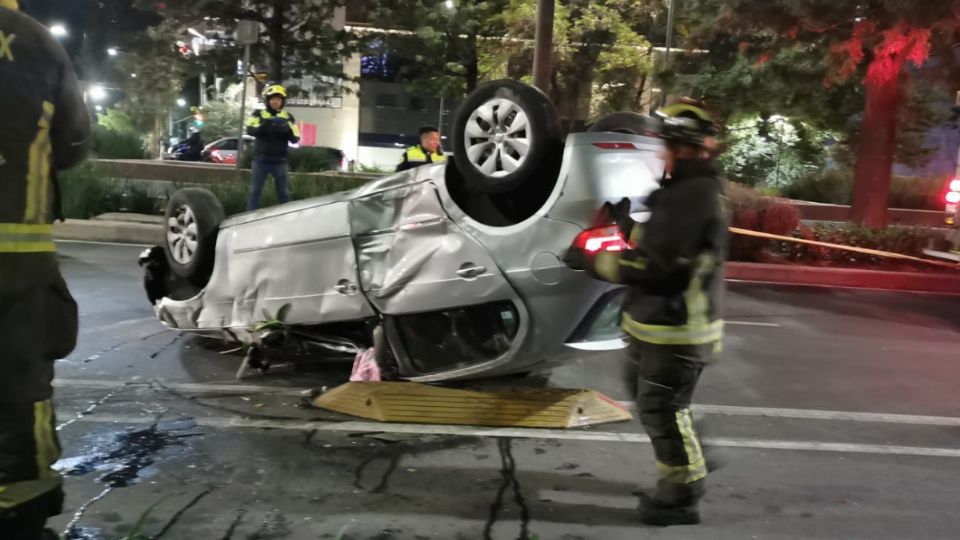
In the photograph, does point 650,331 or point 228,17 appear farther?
point 228,17

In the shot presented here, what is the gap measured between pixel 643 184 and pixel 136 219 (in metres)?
9.81

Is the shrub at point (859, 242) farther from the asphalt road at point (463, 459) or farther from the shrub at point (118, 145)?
the shrub at point (118, 145)

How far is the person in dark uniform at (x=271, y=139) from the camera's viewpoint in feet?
32.3

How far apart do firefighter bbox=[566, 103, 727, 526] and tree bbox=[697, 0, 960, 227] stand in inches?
412

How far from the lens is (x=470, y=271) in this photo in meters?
4.37

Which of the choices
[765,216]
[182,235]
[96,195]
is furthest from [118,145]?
[182,235]

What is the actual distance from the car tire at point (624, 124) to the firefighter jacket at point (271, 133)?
19.8 ft

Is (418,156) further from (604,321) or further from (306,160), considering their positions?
(306,160)

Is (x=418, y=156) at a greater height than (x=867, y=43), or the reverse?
(x=867, y=43)

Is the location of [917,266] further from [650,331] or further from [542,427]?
[650,331]

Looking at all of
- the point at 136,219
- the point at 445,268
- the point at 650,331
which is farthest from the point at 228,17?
the point at 650,331

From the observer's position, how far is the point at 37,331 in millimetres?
2502

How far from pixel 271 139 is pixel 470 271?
6.26 m

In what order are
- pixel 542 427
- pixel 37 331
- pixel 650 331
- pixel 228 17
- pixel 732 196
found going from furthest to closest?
pixel 228 17 < pixel 732 196 < pixel 542 427 < pixel 650 331 < pixel 37 331
